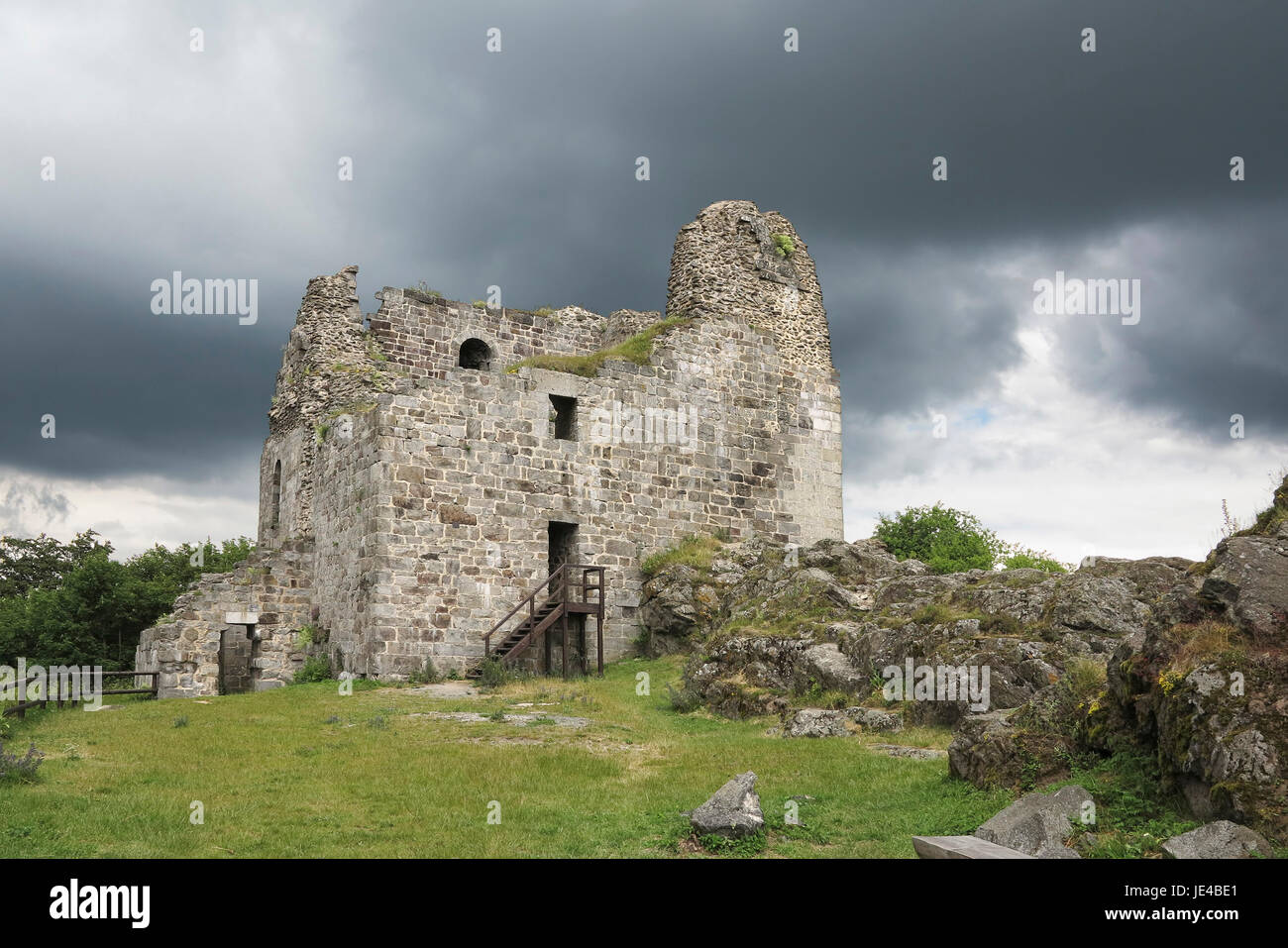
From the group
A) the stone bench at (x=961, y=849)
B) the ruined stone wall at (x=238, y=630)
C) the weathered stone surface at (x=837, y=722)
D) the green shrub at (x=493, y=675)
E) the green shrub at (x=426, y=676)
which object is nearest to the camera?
the stone bench at (x=961, y=849)

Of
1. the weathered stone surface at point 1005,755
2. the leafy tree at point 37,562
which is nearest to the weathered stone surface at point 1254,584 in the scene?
the weathered stone surface at point 1005,755

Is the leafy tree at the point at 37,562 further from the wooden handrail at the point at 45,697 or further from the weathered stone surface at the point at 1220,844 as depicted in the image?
the weathered stone surface at the point at 1220,844

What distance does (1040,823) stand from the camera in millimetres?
8117

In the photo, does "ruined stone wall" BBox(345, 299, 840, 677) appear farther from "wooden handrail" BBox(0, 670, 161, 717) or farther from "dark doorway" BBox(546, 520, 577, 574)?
"wooden handrail" BBox(0, 670, 161, 717)

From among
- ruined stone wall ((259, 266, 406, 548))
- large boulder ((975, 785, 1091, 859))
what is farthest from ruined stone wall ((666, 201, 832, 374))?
large boulder ((975, 785, 1091, 859))

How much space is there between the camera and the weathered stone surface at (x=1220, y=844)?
6.98m

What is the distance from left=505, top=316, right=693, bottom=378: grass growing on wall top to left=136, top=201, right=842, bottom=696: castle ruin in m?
0.06

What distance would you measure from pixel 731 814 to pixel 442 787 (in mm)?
3643

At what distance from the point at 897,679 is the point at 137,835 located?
9929 mm

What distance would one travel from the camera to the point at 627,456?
25797 millimetres

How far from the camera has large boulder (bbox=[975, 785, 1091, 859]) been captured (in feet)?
25.5

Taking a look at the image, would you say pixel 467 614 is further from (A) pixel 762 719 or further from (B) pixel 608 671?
(A) pixel 762 719

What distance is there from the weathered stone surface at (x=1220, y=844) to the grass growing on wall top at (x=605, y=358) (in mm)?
18914
